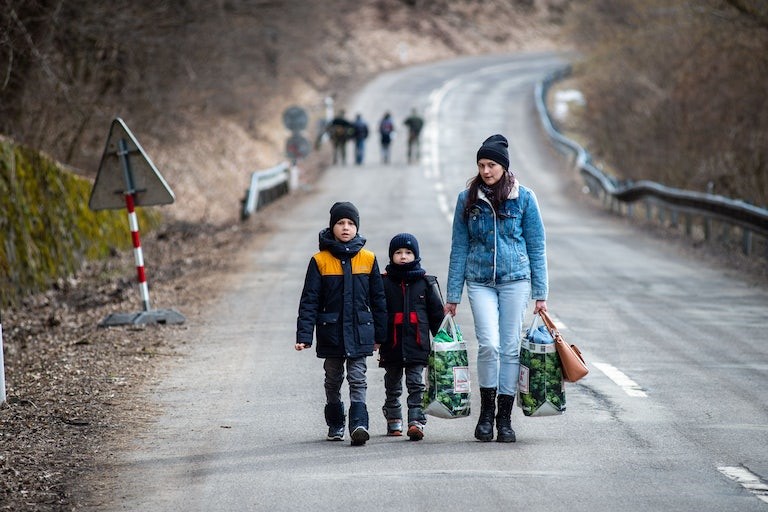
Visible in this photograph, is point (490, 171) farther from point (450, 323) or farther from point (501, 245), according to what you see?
point (450, 323)

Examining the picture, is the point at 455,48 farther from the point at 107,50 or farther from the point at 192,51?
the point at 107,50

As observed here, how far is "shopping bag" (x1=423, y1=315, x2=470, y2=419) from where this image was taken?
7.62 meters

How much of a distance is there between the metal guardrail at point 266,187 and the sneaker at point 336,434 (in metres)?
19.4

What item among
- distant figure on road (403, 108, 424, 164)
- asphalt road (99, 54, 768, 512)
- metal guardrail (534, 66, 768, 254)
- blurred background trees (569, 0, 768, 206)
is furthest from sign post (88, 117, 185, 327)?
distant figure on road (403, 108, 424, 164)

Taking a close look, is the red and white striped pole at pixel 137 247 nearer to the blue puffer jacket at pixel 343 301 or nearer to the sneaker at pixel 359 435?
the blue puffer jacket at pixel 343 301

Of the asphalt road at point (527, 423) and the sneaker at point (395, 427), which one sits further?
the sneaker at point (395, 427)

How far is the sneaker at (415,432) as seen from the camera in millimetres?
7566

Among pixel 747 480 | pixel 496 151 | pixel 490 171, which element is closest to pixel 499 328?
pixel 490 171

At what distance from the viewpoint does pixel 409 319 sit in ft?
25.0

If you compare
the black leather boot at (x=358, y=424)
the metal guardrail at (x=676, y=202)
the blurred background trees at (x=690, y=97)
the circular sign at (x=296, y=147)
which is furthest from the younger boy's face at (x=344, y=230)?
the circular sign at (x=296, y=147)

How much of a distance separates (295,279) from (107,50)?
44.3ft

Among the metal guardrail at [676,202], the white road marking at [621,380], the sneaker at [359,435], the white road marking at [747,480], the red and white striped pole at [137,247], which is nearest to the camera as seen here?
the white road marking at [747,480]

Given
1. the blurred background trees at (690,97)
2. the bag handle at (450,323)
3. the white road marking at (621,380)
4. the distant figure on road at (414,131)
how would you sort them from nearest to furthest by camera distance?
the bag handle at (450,323) → the white road marking at (621,380) → the blurred background trees at (690,97) → the distant figure on road at (414,131)

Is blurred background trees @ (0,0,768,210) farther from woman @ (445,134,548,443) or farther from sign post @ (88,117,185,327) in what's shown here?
woman @ (445,134,548,443)
